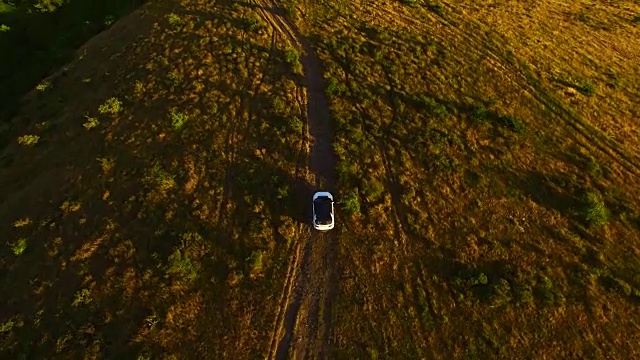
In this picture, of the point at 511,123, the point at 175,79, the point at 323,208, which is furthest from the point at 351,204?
the point at 175,79

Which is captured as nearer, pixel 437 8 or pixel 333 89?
pixel 333 89

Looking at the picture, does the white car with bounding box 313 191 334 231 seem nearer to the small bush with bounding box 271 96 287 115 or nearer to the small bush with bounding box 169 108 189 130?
the small bush with bounding box 271 96 287 115

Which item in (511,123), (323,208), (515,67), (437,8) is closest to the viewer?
(323,208)

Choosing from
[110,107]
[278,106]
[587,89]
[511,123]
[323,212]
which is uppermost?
[587,89]

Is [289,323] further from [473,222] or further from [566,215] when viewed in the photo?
[566,215]

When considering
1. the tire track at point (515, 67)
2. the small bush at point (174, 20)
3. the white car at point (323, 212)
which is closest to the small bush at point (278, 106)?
the white car at point (323, 212)

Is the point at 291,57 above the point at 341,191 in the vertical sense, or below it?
above

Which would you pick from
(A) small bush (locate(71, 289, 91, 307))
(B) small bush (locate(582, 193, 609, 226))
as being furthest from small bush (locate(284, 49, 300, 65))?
(B) small bush (locate(582, 193, 609, 226))

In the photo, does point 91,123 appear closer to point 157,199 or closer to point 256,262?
point 157,199
